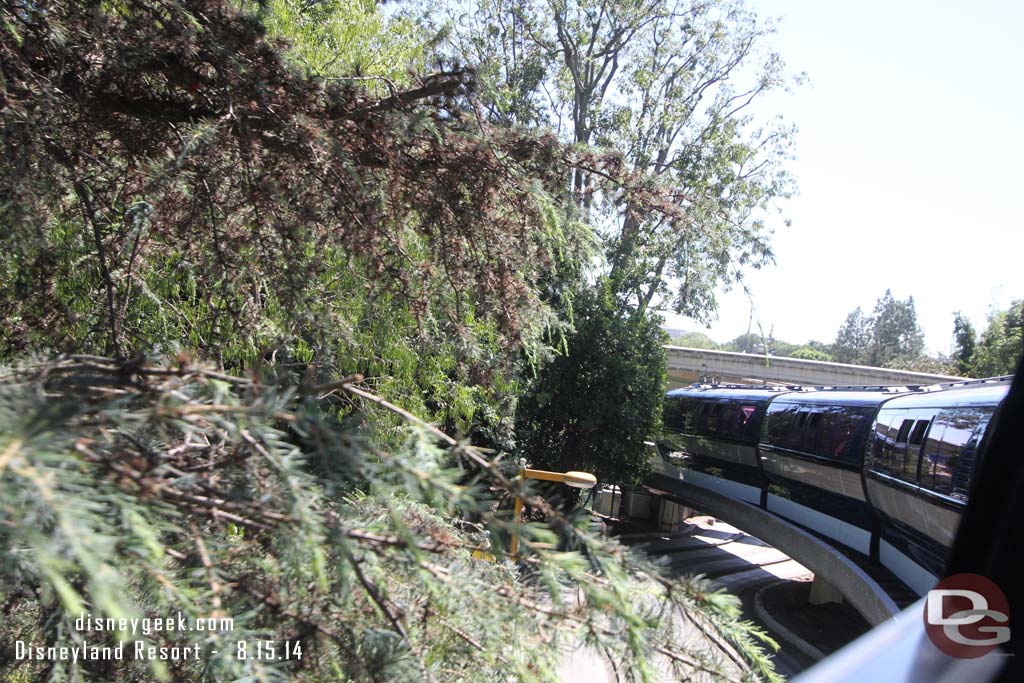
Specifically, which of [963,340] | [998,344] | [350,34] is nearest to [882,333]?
[963,340]

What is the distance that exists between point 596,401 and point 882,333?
80.7 meters

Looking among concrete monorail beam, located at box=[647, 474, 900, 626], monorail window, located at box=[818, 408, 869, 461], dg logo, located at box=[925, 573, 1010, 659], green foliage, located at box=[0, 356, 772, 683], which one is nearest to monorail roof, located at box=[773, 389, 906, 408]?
monorail window, located at box=[818, 408, 869, 461]

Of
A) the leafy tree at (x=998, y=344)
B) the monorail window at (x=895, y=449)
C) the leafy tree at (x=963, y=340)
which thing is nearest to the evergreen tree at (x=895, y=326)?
the leafy tree at (x=963, y=340)

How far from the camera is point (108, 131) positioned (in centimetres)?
276

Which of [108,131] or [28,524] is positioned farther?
[108,131]

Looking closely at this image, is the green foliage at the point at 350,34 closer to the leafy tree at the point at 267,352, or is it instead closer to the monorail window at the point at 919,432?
the leafy tree at the point at 267,352

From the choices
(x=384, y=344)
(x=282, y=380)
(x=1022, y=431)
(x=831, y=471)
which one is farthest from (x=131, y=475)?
(x=831, y=471)

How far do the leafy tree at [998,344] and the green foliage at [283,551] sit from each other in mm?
33098

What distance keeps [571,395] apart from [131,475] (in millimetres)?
16159

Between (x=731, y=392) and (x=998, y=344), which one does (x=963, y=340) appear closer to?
(x=998, y=344)

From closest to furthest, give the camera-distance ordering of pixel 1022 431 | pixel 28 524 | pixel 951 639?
pixel 28 524 → pixel 951 639 → pixel 1022 431

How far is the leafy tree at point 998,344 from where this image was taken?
98.7ft

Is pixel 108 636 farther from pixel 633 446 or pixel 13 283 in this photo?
pixel 633 446

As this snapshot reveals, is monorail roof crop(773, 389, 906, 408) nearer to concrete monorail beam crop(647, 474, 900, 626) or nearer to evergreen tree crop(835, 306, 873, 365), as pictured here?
concrete monorail beam crop(647, 474, 900, 626)
